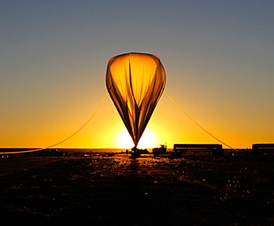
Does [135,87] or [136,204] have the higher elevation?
[135,87]

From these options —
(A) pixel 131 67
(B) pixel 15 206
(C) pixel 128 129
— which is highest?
(A) pixel 131 67

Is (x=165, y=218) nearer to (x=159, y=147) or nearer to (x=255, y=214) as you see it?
(x=255, y=214)

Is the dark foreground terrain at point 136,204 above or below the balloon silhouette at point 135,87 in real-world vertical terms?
below

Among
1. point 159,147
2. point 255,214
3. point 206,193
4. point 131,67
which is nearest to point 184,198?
point 206,193

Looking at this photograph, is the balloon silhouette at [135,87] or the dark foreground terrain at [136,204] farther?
the balloon silhouette at [135,87]

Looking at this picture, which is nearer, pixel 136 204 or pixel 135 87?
pixel 136 204

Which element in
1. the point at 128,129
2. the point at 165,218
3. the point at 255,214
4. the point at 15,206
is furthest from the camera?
the point at 128,129

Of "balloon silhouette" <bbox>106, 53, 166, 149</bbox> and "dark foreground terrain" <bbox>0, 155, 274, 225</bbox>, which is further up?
"balloon silhouette" <bbox>106, 53, 166, 149</bbox>

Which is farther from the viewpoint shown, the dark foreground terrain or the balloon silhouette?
the balloon silhouette
